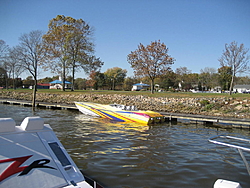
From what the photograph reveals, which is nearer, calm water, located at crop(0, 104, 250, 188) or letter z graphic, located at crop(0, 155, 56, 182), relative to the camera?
letter z graphic, located at crop(0, 155, 56, 182)

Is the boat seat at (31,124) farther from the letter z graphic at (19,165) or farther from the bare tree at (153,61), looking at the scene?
the bare tree at (153,61)

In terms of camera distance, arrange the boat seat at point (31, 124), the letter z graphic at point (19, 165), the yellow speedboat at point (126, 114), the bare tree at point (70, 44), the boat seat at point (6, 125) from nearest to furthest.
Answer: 1. the letter z graphic at point (19, 165)
2. the boat seat at point (6, 125)
3. the boat seat at point (31, 124)
4. the yellow speedboat at point (126, 114)
5. the bare tree at point (70, 44)

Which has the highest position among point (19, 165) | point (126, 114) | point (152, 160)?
point (19, 165)

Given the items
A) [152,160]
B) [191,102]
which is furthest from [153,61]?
[152,160]

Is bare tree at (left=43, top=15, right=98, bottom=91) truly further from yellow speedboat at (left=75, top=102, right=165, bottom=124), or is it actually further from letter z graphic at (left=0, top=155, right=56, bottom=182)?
letter z graphic at (left=0, top=155, right=56, bottom=182)

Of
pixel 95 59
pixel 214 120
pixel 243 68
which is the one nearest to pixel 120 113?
pixel 214 120

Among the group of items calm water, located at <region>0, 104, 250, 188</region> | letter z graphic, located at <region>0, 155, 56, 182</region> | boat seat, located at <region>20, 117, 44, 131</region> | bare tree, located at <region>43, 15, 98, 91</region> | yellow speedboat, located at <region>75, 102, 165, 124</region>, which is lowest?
calm water, located at <region>0, 104, 250, 188</region>

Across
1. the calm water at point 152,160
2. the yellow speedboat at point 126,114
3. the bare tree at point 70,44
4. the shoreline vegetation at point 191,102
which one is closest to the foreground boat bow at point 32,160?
the calm water at point 152,160

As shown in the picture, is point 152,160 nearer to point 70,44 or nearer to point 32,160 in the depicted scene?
point 32,160

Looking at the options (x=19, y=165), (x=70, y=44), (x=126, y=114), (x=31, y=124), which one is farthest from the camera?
(x=70, y=44)

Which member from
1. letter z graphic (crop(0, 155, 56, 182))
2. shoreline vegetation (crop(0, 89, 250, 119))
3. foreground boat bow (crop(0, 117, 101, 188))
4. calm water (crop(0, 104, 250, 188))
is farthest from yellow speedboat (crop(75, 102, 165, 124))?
letter z graphic (crop(0, 155, 56, 182))

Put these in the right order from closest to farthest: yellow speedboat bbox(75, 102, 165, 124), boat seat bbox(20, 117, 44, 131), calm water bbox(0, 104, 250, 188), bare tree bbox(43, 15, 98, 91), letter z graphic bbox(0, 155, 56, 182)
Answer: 1. letter z graphic bbox(0, 155, 56, 182)
2. boat seat bbox(20, 117, 44, 131)
3. calm water bbox(0, 104, 250, 188)
4. yellow speedboat bbox(75, 102, 165, 124)
5. bare tree bbox(43, 15, 98, 91)

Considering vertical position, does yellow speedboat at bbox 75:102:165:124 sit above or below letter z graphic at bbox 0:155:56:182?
below

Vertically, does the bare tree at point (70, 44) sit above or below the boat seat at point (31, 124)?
above
